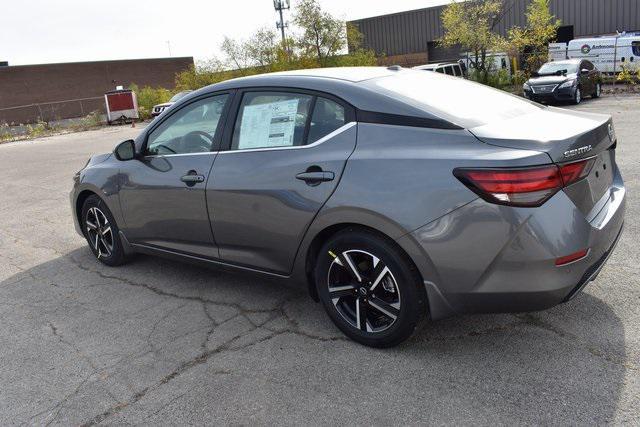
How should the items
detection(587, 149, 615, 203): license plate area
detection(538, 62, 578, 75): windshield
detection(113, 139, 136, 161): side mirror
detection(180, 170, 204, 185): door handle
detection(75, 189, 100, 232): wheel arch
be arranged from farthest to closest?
detection(538, 62, 578, 75): windshield < detection(75, 189, 100, 232): wheel arch < detection(113, 139, 136, 161): side mirror < detection(180, 170, 204, 185): door handle < detection(587, 149, 615, 203): license plate area

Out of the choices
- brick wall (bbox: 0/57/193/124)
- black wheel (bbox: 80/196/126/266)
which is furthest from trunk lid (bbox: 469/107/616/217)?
brick wall (bbox: 0/57/193/124)

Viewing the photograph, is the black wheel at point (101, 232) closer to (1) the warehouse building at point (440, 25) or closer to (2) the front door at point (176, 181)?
(2) the front door at point (176, 181)

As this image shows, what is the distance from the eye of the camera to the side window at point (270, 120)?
3.59 metres

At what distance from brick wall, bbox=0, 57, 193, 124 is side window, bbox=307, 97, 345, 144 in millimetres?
43076

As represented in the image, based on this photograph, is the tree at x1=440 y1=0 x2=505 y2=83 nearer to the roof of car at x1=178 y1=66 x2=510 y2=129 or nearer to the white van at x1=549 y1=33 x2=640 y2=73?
the white van at x1=549 y1=33 x2=640 y2=73

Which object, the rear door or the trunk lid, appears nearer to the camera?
the trunk lid

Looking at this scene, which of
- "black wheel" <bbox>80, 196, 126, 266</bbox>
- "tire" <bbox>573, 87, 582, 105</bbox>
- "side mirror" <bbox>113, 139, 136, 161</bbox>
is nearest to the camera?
"side mirror" <bbox>113, 139, 136, 161</bbox>

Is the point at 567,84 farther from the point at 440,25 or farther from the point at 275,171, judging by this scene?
the point at 440,25

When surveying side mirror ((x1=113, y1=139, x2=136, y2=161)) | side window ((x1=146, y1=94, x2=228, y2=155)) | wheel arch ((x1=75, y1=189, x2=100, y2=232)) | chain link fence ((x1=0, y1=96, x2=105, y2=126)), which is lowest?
wheel arch ((x1=75, y1=189, x2=100, y2=232))

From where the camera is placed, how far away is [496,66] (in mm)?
27891

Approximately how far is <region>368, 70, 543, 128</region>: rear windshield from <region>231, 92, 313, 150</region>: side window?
0.50 m

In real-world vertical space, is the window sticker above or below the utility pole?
below

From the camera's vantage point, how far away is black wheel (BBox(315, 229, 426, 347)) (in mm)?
3107

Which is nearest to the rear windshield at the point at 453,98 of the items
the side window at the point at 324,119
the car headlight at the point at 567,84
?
the side window at the point at 324,119
